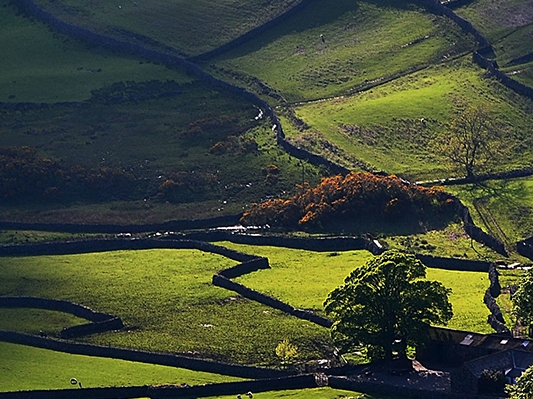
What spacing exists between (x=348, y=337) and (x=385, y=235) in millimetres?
39195

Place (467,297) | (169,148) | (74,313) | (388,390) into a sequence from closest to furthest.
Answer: (388,390), (467,297), (74,313), (169,148)

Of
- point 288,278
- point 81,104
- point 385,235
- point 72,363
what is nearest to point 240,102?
point 81,104

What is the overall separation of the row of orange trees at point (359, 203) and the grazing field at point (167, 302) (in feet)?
42.2

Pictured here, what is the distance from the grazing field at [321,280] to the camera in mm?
119875

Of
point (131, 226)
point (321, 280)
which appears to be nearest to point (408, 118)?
point (131, 226)

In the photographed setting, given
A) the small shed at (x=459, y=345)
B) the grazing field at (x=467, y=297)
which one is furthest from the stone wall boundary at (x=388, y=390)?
the grazing field at (x=467, y=297)

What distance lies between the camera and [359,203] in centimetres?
15350

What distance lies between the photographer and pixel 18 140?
18450cm

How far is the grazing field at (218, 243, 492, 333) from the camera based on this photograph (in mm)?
119875

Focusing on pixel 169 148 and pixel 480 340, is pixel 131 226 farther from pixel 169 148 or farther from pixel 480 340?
pixel 480 340

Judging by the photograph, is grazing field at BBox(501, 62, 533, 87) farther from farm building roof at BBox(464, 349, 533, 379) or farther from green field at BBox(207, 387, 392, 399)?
green field at BBox(207, 387, 392, 399)

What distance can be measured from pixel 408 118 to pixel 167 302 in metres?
57.9

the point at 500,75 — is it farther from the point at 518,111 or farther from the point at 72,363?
the point at 72,363

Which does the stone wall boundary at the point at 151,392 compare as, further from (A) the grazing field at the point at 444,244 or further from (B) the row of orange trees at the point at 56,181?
(B) the row of orange trees at the point at 56,181
